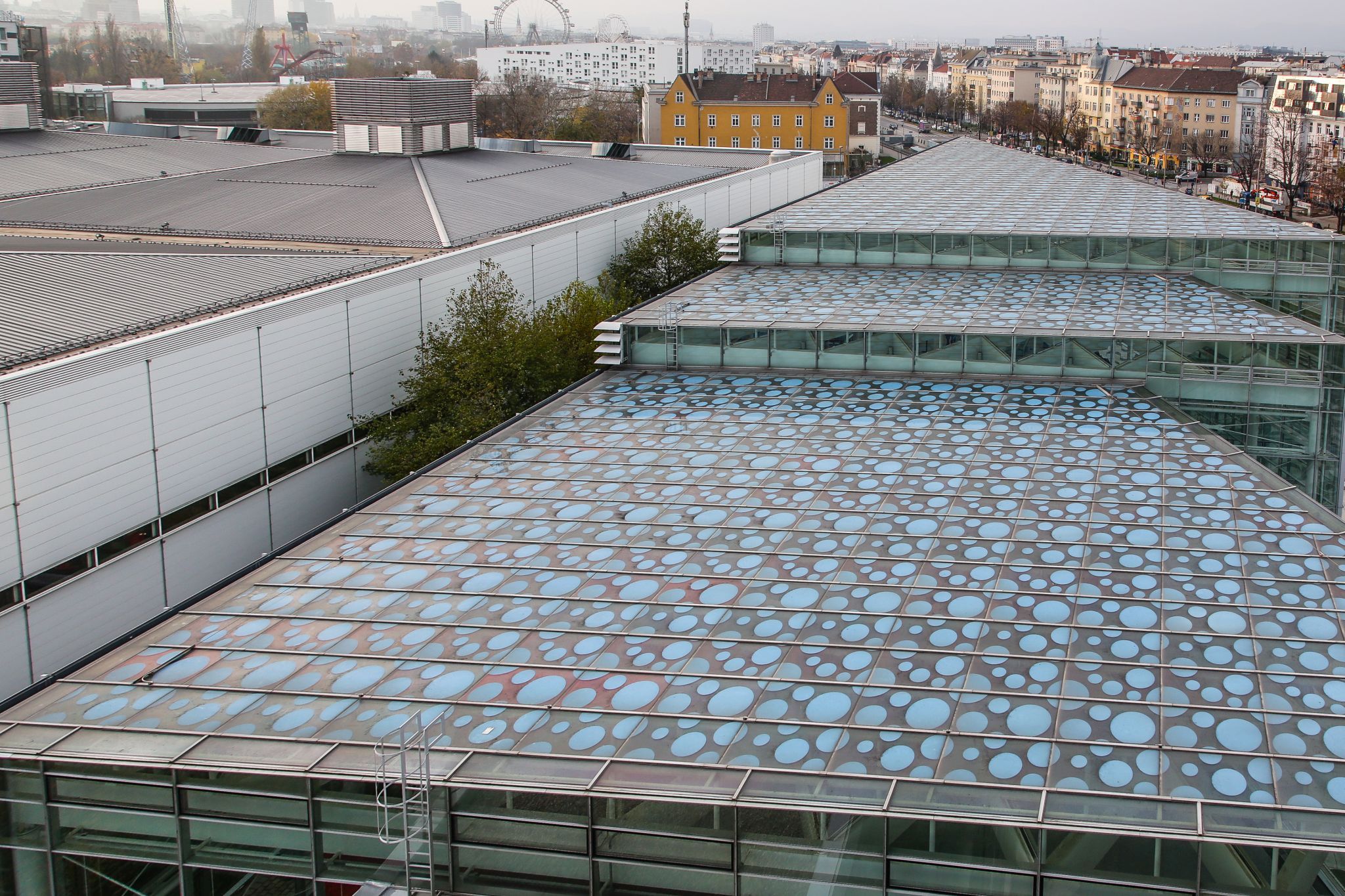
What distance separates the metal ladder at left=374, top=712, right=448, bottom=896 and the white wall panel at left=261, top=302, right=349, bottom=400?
14.3 m

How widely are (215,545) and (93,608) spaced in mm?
3224

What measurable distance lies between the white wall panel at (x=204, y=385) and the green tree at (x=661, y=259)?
1853cm

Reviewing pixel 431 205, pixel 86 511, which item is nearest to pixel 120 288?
pixel 86 511

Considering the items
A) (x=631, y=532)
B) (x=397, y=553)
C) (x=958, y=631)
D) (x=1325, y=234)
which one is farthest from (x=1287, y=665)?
(x=1325, y=234)

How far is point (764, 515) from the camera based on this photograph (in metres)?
20.6

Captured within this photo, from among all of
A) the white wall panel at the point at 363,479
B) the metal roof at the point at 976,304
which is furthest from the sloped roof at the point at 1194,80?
the white wall panel at the point at 363,479

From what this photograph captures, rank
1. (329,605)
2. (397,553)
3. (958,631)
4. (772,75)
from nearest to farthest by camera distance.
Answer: (958,631), (329,605), (397,553), (772,75)

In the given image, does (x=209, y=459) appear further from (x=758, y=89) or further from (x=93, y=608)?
(x=758, y=89)

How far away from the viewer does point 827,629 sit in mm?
16703

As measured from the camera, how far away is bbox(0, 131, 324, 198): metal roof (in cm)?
4647

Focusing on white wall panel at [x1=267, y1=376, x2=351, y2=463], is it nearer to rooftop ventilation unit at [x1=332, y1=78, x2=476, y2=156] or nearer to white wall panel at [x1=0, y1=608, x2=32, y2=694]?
white wall panel at [x1=0, y1=608, x2=32, y2=694]

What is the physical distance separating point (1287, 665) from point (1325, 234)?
26142 millimetres

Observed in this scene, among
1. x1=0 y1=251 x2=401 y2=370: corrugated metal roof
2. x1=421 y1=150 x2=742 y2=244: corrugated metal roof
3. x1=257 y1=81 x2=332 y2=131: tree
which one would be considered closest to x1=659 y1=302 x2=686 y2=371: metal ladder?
x1=0 y1=251 x2=401 y2=370: corrugated metal roof

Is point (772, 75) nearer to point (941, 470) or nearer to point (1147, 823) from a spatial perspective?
point (941, 470)
